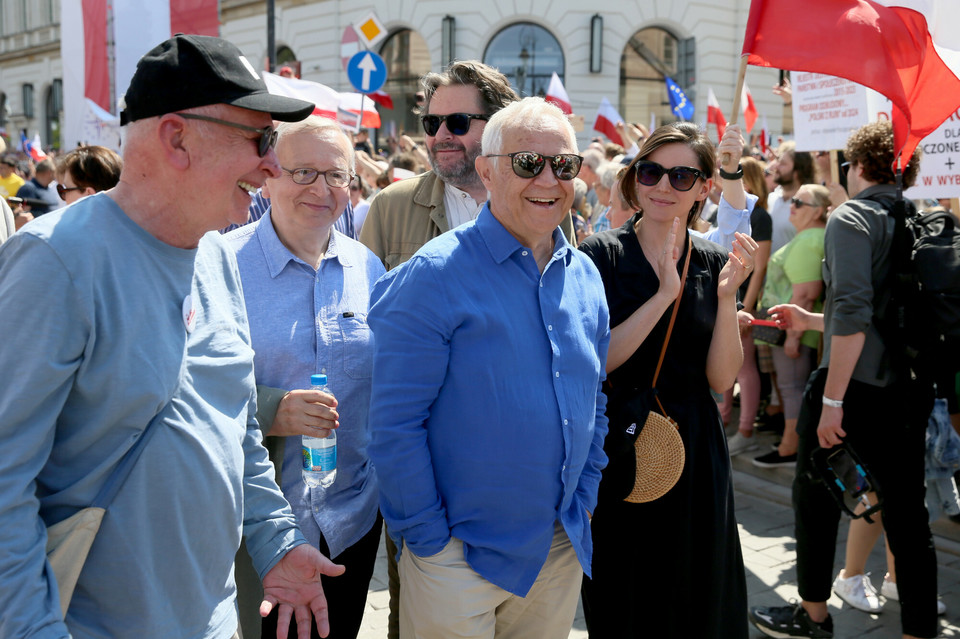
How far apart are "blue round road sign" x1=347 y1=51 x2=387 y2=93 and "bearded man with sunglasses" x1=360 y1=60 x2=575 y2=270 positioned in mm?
7818

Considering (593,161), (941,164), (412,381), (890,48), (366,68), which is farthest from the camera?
(366,68)

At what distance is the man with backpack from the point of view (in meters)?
3.46

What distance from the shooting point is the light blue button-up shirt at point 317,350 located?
2395 mm

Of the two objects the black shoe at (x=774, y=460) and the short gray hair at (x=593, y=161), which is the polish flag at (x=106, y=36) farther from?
the black shoe at (x=774, y=460)

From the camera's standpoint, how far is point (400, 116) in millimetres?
28594

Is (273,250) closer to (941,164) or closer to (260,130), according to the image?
(260,130)

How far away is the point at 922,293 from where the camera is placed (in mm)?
3455

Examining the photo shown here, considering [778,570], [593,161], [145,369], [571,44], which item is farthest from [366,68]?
[571,44]

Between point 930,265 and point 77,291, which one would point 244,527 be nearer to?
point 77,291

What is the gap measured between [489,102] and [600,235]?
2.24 ft

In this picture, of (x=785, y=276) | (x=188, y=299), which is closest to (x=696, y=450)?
(x=188, y=299)

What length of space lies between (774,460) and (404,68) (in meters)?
24.0

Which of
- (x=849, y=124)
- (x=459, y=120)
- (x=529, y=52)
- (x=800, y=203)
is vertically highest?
(x=529, y=52)

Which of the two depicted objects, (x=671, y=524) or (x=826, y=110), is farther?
(x=826, y=110)
